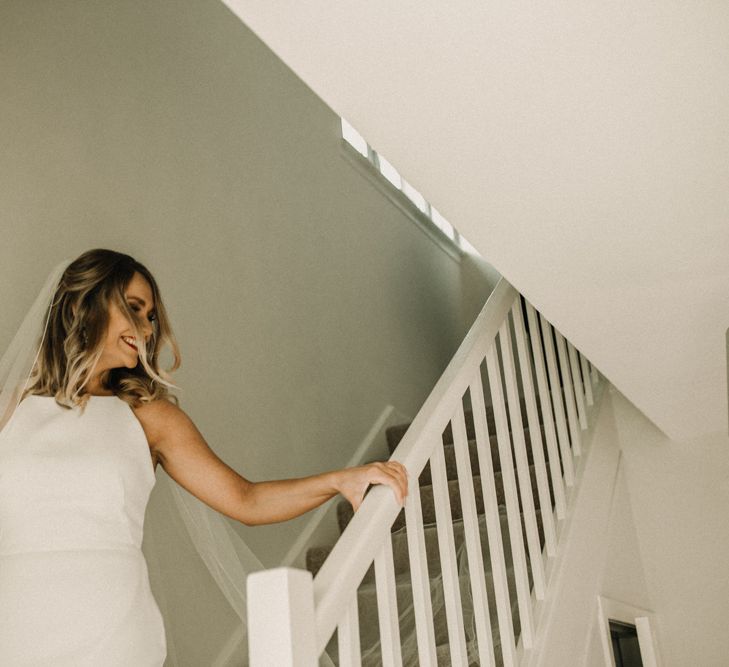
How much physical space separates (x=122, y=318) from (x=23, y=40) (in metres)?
1.17

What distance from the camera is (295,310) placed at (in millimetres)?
3479

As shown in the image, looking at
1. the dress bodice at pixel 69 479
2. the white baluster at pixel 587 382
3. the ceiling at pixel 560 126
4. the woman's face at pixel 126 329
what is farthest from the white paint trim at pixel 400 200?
the dress bodice at pixel 69 479

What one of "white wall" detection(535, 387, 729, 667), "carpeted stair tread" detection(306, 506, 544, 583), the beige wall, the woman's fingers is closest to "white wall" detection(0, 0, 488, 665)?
the beige wall

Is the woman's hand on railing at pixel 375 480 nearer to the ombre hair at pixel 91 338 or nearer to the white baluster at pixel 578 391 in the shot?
the ombre hair at pixel 91 338

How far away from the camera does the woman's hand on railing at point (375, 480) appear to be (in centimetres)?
149

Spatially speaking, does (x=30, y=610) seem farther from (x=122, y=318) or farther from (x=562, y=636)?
(x=562, y=636)

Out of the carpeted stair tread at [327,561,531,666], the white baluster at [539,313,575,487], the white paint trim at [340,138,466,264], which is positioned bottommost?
the carpeted stair tread at [327,561,531,666]

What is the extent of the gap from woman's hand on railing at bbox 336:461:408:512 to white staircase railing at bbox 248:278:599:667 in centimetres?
2

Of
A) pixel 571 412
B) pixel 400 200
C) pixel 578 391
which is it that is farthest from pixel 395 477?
pixel 400 200

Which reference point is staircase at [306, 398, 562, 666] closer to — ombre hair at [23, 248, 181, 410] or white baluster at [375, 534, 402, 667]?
white baluster at [375, 534, 402, 667]

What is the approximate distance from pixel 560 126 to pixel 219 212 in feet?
5.68

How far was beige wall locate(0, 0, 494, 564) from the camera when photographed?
7.79 feet

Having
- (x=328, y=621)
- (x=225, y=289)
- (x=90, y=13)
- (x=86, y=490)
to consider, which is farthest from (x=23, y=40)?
(x=328, y=621)

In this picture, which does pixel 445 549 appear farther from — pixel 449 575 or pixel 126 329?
pixel 126 329
